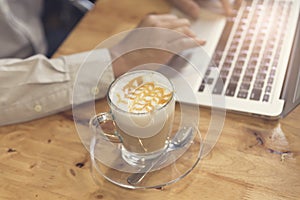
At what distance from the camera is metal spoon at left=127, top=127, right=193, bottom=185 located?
75 centimetres

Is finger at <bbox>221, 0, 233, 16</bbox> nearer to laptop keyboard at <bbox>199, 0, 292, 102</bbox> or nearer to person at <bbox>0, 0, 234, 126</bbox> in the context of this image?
laptop keyboard at <bbox>199, 0, 292, 102</bbox>

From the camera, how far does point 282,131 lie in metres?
0.79

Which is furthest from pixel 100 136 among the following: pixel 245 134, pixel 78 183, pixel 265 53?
pixel 265 53

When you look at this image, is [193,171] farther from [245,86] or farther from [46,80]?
[46,80]

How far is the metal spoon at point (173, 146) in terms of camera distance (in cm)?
75

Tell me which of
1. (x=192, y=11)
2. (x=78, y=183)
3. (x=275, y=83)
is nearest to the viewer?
(x=78, y=183)

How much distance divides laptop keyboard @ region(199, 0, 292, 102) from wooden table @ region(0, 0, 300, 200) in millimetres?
63

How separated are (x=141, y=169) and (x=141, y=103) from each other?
0.12 metres

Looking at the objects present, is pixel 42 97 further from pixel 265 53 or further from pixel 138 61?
pixel 265 53

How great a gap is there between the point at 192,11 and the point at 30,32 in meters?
0.41

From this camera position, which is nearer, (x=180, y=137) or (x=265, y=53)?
(x=180, y=137)

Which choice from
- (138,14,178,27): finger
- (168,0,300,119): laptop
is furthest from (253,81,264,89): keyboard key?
(138,14,178,27): finger

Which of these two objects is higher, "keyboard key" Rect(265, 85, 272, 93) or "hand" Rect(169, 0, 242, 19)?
"hand" Rect(169, 0, 242, 19)

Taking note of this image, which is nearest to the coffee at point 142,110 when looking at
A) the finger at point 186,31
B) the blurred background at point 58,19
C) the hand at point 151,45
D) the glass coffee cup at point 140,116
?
the glass coffee cup at point 140,116
